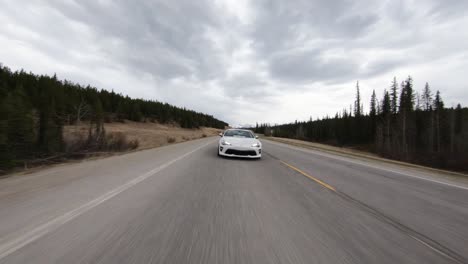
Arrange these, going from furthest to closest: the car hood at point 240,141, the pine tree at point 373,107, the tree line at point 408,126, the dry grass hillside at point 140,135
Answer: the pine tree at point 373,107
the tree line at point 408,126
the dry grass hillside at point 140,135
the car hood at point 240,141

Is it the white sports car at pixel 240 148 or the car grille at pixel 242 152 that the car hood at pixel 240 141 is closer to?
the white sports car at pixel 240 148

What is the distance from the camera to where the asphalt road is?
195 cm

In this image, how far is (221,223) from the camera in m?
2.63

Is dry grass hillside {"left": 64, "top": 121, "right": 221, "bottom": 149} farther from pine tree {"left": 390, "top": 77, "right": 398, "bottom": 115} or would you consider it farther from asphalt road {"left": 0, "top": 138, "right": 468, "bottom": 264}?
pine tree {"left": 390, "top": 77, "right": 398, "bottom": 115}

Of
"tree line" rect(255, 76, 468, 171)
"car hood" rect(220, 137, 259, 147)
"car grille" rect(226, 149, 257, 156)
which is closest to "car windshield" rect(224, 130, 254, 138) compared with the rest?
"car hood" rect(220, 137, 259, 147)

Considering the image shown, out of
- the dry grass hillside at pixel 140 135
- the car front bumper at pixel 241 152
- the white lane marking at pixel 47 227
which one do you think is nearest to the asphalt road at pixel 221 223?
the white lane marking at pixel 47 227

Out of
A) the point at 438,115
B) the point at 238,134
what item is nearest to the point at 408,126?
the point at 438,115

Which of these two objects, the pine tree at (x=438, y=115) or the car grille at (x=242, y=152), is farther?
the pine tree at (x=438, y=115)

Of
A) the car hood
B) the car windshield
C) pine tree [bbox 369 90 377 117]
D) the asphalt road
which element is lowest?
the asphalt road

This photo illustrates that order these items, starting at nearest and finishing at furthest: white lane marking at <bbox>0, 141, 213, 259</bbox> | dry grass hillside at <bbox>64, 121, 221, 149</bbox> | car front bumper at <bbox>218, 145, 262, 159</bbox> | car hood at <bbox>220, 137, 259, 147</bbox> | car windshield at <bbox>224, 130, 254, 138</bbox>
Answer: white lane marking at <bbox>0, 141, 213, 259</bbox>
car front bumper at <bbox>218, 145, 262, 159</bbox>
car hood at <bbox>220, 137, 259, 147</bbox>
car windshield at <bbox>224, 130, 254, 138</bbox>
dry grass hillside at <bbox>64, 121, 221, 149</bbox>

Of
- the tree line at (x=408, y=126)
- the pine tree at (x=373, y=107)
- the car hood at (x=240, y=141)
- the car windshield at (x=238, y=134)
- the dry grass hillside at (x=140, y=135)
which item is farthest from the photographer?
the pine tree at (x=373, y=107)

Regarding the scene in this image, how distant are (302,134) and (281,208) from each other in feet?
322

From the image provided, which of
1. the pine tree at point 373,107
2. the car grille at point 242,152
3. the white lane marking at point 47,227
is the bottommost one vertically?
the white lane marking at point 47,227

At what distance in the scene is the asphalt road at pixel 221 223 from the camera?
1948mm
